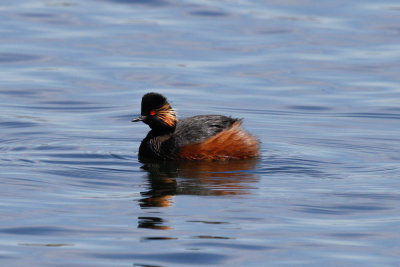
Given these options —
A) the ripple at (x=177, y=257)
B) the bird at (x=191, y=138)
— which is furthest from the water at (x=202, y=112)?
the bird at (x=191, y=138)

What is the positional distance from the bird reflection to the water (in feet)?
0.11

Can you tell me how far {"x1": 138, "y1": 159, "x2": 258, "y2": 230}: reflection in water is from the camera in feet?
32.1

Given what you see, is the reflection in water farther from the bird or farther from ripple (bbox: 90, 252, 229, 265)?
ripple (bbox: 90, 252, 229, 265)

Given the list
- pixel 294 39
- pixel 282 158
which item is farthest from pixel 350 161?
pixel 294 39

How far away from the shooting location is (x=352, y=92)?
16328 millimetres

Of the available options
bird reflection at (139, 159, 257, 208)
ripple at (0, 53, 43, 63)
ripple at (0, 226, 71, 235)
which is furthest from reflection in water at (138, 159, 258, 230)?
ripple at (0, 53, 43, 63)

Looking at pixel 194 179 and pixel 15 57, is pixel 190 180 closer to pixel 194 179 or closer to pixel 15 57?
pixel 194 179

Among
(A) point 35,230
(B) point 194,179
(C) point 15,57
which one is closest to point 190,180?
(B) point 194,179

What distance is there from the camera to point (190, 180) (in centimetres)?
1085

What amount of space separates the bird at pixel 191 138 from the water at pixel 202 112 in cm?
21

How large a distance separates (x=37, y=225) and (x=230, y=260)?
1.93 m

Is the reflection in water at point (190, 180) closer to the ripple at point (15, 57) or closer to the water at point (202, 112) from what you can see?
the water at point (202, 112)

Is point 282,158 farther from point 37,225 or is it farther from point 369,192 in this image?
point 37,225

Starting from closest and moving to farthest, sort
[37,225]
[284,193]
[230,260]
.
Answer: [230,260] < [37,225] < [284,193]
